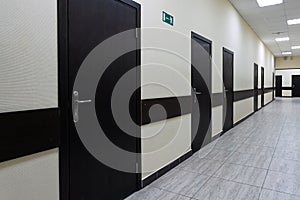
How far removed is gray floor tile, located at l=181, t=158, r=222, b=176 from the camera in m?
3.14

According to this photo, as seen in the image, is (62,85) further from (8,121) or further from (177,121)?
(177,121)

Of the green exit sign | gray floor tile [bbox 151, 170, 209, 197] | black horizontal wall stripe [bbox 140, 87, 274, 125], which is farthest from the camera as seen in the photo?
the green exit sign

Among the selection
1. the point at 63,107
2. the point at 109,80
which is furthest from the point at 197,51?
the point at 63,107

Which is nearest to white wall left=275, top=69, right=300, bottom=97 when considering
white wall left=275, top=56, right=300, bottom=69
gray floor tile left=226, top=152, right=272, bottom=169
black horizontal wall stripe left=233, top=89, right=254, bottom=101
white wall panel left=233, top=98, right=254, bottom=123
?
white wall left=275, top=56, right=300, bottom=69

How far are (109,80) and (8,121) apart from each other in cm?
101

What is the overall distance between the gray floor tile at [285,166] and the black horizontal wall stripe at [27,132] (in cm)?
298

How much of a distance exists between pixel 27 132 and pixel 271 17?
298 inches

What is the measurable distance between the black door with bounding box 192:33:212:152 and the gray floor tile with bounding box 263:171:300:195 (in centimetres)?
133

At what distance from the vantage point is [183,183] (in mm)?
2771

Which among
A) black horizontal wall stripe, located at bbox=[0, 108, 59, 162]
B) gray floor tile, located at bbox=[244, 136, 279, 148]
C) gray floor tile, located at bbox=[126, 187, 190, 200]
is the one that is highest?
black horizontal wall stripe, located at bbox=[0, 108, 59, 162]

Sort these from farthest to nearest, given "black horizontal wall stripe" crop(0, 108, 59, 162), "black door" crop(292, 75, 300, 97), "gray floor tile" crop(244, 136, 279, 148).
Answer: "black door" crop(292, 75, 300, 97)
"gray floor tile" crop(244, 136, 279, 148)
"black horizontal wall stripe" crop(0, 108, 59, 162)

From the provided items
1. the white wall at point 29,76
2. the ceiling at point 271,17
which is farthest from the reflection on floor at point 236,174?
the ceiling at point 271,17

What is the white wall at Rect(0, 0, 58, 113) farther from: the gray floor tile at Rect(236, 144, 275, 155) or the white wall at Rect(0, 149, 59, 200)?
the gray floor tile at Rect(236, 144, 275, 155)

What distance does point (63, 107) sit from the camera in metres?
1.74
